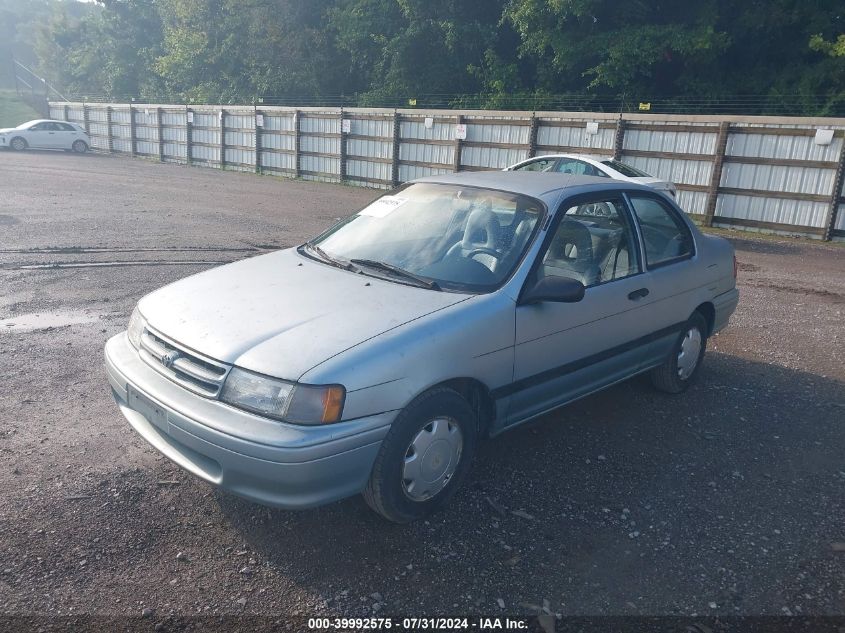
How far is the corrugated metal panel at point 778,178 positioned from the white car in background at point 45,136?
94.2ft

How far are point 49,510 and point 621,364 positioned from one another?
3391mm

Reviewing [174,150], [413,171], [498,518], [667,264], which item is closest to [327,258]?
[498,518]

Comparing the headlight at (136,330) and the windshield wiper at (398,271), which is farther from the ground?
the windshield wiper at (398,271)

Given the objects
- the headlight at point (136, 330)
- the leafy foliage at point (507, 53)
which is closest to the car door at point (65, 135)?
the leafy foliage at point (507, 53)

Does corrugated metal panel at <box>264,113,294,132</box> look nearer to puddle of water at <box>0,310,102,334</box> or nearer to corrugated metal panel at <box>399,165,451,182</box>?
corrugated metal panel at <box>399,165,451,182</box>

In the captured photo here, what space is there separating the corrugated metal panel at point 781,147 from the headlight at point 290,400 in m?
13.9

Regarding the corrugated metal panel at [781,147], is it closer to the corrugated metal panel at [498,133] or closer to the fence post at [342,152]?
the corrugated metal panel at [498,133]

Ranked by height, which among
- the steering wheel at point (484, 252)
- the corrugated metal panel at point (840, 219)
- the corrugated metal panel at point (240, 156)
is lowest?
the corrugated metal panel at point (240, 156)

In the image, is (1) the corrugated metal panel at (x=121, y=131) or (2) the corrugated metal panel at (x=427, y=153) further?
(1) the corrugated metal panel at (x=121, y=131)

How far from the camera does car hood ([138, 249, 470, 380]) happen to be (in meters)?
3.21

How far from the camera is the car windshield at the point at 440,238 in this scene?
13.1 feet

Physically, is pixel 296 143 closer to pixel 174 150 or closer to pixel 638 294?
pixel 174 150

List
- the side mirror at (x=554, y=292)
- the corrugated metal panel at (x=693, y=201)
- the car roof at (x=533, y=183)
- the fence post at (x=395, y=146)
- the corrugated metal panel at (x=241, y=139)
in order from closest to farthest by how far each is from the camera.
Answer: the side mirror at (x=554, y=292)
the car roof at (x=533, y=183)
the corrugated metal panel at (x=693, y=201)
the fence post at (x=395, y=146)
the corrugated metal panel at (x=241, y=139)

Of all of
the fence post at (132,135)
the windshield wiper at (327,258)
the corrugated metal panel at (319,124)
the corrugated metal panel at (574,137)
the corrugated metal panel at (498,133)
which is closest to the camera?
the windshield wiper at (327,258)
